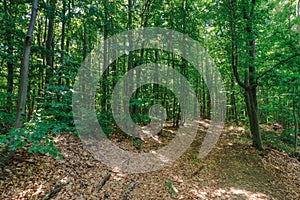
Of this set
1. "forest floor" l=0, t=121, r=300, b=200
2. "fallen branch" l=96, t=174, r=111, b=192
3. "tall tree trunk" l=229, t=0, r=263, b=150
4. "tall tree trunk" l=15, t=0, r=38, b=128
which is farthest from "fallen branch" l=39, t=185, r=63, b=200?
"tall tree trunk" l=229, t=0, r=263, b=150

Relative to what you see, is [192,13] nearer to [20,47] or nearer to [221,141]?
[221,141]

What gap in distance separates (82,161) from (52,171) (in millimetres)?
1037

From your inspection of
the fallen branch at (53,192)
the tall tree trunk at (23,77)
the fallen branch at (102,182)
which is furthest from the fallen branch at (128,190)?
the tall tree trunk at (23,77)

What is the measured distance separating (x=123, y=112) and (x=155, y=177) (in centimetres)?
294

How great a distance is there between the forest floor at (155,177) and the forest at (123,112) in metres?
0.03

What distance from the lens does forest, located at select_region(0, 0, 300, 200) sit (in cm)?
389

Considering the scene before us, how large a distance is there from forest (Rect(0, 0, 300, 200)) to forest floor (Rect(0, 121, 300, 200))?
0.11 feet

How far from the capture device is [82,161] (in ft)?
17.1

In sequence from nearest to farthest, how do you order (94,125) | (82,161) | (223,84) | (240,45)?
(82,161) < (94,125) < (240,45) < (223,84)

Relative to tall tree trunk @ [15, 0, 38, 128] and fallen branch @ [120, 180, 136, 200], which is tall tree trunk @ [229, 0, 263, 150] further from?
tall tree trunk @ [15, 0, 38, 128]

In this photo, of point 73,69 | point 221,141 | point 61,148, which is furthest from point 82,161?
point 221,141

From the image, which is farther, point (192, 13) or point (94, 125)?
point (192, 13)

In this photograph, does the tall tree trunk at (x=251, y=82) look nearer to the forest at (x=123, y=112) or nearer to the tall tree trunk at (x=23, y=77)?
the forest at (x=123, y=112)

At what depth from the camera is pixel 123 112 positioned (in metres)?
7.27
